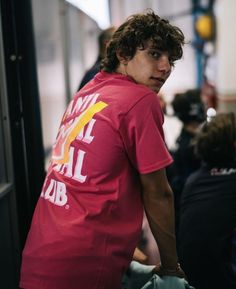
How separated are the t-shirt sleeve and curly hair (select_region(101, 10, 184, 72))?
0.66 feet

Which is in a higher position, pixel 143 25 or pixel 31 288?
pixel 143 25

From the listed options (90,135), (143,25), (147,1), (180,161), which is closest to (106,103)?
(90,135)

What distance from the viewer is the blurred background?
5.43ft

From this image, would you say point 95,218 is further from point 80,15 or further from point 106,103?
point 80,15

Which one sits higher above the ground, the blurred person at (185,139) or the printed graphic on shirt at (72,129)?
the printed graphic on shirt at (72,129)

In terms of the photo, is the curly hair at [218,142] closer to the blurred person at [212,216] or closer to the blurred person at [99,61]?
the blurred person at [212,216]

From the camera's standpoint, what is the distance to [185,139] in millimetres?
2672

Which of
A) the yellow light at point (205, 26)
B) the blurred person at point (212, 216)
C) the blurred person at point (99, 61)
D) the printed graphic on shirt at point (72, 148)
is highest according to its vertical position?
the yellow light at point (205, 26)

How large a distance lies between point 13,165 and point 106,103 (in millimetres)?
639

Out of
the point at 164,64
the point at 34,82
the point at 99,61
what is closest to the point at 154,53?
the point at 164,64

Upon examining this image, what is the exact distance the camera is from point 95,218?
1147 mm

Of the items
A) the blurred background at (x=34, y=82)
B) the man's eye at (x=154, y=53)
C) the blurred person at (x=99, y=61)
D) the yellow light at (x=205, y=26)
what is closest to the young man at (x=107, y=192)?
the man's eye at (x=154, y=53)

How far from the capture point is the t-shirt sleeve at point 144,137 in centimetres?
114

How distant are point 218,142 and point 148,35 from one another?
0.73 meters
